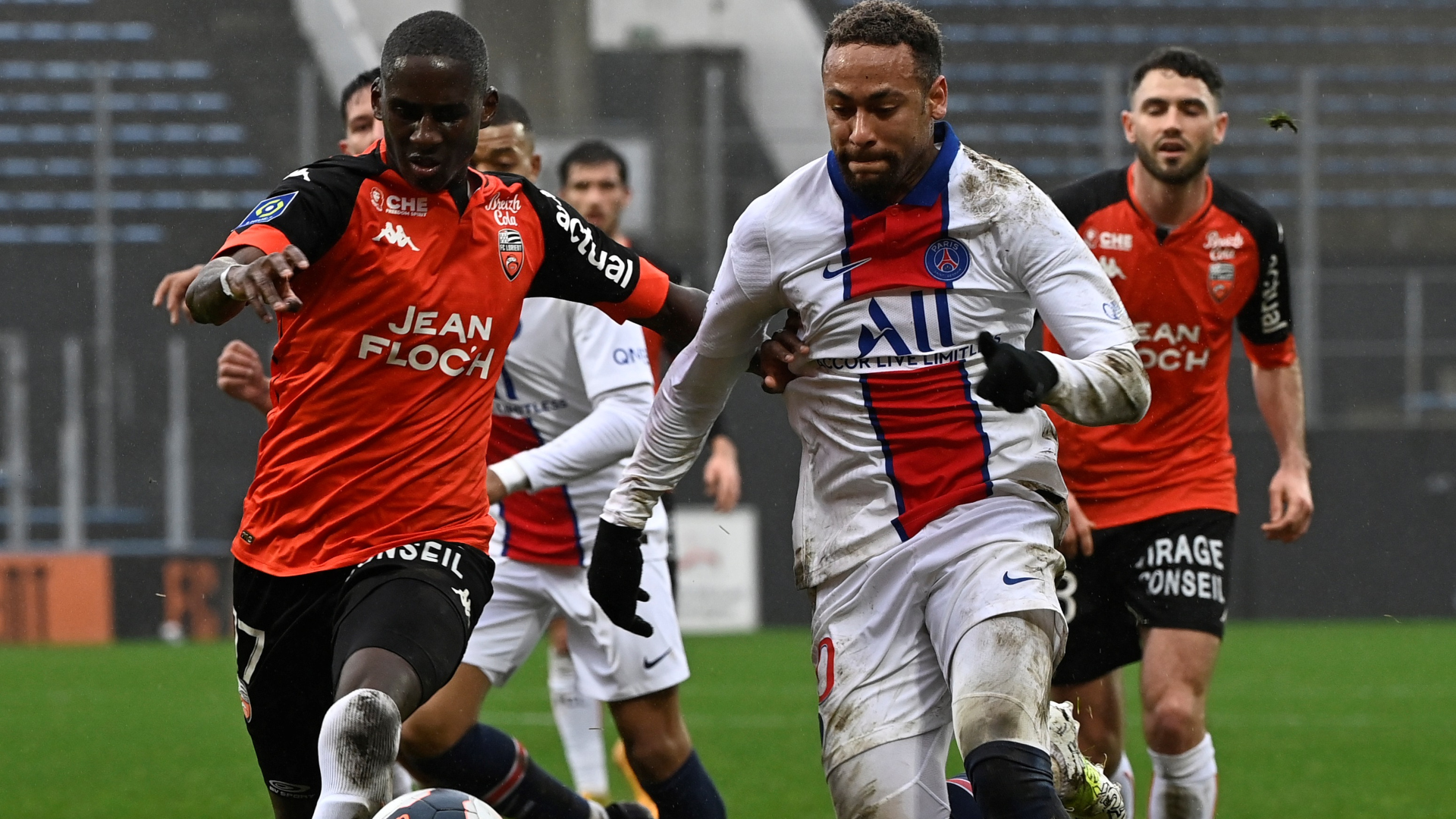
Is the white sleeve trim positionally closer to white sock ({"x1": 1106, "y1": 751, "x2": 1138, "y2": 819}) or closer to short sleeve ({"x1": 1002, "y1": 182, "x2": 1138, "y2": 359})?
short sleeve ({"x1": 1002, "y1": 182, "x2": 1138, "y2": 359})

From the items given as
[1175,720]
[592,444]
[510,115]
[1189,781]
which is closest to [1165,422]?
[1175,720]

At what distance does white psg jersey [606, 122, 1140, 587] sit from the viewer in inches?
154

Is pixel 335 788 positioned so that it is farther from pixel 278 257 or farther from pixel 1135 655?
pixel 1135 655

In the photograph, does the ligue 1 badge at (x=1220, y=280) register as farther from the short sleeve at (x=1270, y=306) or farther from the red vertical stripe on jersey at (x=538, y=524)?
the red vertical stripe on jersey at (x=538, y=524)

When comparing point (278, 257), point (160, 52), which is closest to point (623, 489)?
point (278, 257)

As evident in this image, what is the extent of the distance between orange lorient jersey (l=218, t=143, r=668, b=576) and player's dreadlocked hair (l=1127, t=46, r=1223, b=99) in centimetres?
258

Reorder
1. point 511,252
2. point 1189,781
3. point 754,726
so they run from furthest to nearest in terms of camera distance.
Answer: point 754,726 < point 1189,781 < point 511,252

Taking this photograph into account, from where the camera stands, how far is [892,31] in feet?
12.7

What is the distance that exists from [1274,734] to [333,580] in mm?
7432

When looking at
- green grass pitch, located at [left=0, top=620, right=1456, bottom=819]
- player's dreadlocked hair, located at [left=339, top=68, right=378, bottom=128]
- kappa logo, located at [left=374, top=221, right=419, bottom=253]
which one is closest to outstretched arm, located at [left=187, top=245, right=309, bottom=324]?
kappa logo, located at [left=374, top=221, right=419, bottom=253]

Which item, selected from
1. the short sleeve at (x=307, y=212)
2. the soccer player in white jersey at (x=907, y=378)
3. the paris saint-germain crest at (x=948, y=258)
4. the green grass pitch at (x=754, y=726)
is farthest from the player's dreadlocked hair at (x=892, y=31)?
the green grass pitch at (x=754, y=726)

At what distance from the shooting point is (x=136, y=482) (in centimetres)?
1677

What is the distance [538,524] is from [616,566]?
1.46m

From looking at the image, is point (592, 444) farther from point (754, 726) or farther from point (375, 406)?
point (754, 726)
